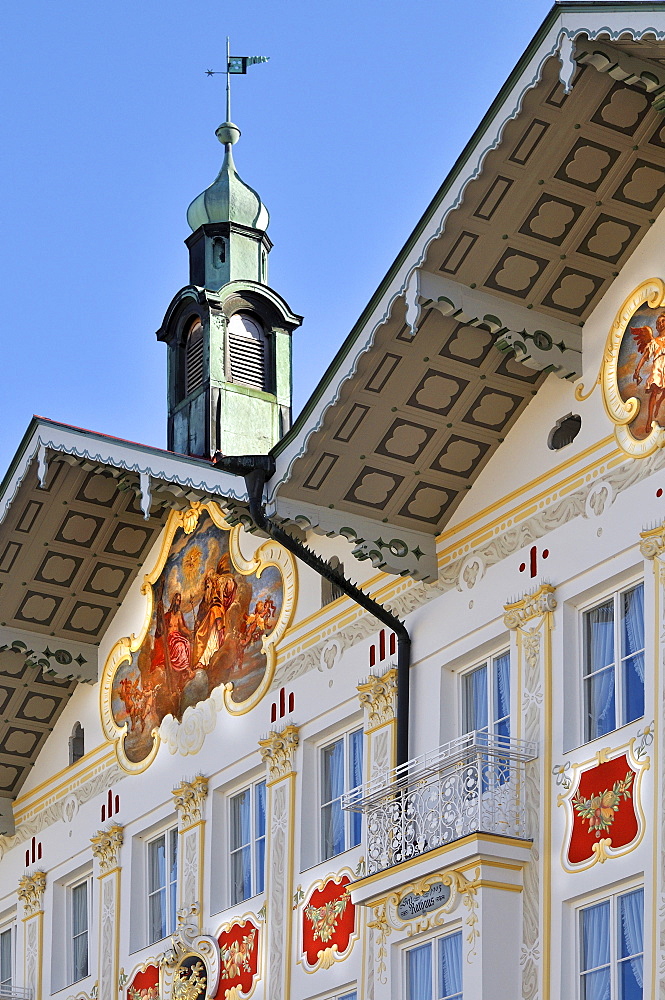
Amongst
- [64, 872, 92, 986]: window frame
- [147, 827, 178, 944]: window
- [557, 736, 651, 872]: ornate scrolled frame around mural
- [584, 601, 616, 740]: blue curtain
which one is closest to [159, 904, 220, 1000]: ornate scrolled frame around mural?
[147, 827, 178, 944]: window

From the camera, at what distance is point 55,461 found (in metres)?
27.0

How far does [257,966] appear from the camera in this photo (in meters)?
23.6

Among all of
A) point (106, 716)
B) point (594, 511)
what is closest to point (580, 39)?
point (594, 511)

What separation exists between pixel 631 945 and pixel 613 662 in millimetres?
2714

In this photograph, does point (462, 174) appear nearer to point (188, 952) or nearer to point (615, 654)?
point (615, 654)

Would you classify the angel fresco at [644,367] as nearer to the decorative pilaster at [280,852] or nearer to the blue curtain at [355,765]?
the blue curtain at [355,765]

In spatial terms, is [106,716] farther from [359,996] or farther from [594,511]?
[594,511]

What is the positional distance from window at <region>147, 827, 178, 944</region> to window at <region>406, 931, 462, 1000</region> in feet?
19.1

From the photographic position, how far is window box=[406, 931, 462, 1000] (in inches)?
785

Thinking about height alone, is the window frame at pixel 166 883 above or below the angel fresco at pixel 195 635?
below

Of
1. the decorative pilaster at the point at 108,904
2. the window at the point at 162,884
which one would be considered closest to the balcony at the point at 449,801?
the window at the point at 162,884

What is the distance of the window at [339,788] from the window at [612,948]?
4104 millimetres

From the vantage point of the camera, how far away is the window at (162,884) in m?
25.9

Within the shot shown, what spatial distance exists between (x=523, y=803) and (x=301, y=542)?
5.35 metres
